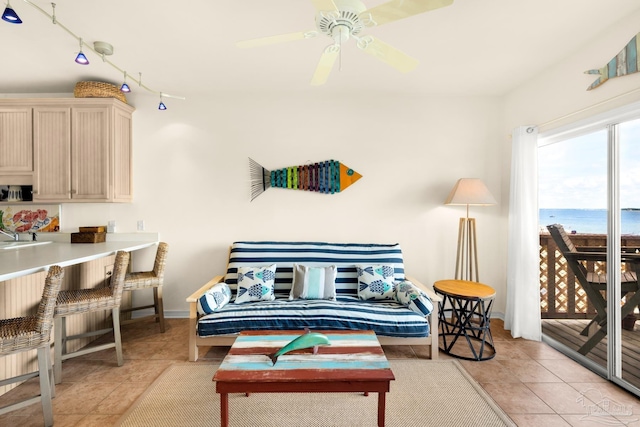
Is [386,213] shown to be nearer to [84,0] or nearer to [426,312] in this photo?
[426,312]

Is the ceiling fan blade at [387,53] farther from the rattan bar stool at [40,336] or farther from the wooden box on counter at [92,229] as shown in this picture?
the wooden box on counter at [92,229]

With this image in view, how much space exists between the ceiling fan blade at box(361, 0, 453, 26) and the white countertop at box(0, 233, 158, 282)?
95.5 inches

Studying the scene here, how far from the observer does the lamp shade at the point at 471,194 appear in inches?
115

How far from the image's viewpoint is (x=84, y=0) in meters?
1.90

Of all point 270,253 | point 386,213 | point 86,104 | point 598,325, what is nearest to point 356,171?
point 386,213

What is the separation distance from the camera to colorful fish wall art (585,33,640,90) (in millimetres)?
1989

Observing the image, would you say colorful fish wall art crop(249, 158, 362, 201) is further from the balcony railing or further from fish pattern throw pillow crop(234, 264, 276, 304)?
the balcony railing

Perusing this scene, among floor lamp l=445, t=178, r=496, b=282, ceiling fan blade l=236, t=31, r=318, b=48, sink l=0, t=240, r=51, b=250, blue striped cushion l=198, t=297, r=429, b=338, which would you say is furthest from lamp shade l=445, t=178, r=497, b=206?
sink l=0, t=240, r=51, b=250

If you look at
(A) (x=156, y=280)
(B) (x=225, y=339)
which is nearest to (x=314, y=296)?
(B) (x=225, y=339)

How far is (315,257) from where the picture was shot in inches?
122

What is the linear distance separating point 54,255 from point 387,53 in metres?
2.84

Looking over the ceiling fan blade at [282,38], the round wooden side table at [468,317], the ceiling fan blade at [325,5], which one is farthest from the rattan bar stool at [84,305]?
the round wooden side table at [468,317]

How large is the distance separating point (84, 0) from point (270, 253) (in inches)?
91.6

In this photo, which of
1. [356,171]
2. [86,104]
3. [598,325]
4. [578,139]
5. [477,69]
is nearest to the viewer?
[598,325]
